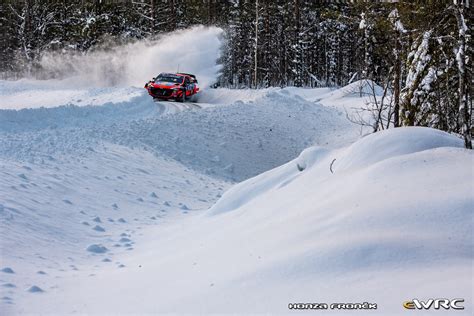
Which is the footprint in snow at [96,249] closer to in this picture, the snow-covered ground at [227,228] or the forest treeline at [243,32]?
the snow-covered ground at [227,228]

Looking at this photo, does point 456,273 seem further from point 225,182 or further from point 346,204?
point 225,182

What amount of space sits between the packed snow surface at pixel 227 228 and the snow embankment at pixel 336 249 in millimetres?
14

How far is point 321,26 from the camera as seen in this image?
1948 inches

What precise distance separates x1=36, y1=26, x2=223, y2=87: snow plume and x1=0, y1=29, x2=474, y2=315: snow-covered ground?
2006cm

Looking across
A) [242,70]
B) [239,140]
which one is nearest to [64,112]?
[239,140]

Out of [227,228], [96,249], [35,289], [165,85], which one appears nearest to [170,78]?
[165,85]

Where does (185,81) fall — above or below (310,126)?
above

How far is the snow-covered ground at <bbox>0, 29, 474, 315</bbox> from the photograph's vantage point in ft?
10.1

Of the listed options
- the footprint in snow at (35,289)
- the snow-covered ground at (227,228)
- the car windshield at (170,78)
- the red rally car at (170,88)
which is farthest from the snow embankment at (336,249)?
the car windshield at (170,78)

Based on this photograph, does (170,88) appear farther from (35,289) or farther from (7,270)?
(35,289)

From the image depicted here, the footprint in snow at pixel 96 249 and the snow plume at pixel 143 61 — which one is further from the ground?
the snow plume at pixel 143 61

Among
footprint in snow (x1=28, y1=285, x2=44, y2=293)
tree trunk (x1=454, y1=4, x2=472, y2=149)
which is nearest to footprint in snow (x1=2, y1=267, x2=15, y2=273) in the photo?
footprint in snow (x1=28, y1=285, x2=44, y2=293)

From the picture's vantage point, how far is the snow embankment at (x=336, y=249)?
2949 mm

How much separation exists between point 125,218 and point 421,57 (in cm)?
581
